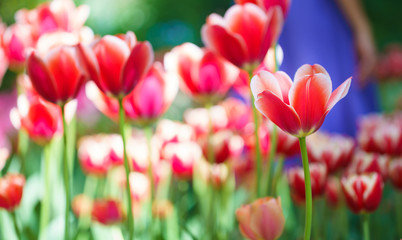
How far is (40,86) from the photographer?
1.48 feet

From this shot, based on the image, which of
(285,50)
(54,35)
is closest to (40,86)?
(54,35)

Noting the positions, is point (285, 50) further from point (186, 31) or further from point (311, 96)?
point (186, 31)

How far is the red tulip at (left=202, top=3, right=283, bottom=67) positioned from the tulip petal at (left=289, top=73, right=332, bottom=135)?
4.9 inches

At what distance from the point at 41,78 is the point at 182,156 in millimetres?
277

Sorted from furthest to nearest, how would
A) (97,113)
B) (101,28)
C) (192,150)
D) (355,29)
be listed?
(101,28), (97,113), (355,29), (192,150)

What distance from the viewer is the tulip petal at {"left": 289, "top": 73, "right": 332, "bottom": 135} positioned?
1.16ft

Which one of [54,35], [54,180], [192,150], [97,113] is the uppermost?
[54,35]

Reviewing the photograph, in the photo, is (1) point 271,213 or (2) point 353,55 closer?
(1) point 271,213

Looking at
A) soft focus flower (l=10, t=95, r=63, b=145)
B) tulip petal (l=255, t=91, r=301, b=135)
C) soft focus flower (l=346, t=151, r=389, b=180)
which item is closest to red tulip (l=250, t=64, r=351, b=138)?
tulip petal (l=255, t=91, r=301, b=135)

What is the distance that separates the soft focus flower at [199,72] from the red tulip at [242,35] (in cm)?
11

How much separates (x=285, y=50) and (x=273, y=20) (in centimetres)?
99

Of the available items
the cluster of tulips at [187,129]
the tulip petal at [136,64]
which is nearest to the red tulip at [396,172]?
the cluster of tulips at [187,129]

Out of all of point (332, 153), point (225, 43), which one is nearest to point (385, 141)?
point (332, 153)

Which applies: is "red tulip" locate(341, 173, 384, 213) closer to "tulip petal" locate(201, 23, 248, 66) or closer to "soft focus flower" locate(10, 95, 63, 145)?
"tulip petal" locate(201, 23, 248, 66)
